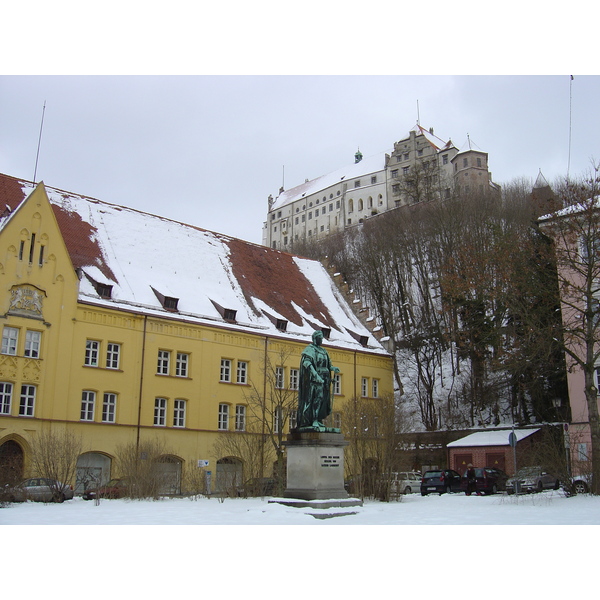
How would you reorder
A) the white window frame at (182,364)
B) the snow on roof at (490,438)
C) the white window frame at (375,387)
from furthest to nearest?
the white window frame at (375,387), the snow on roof at (490,438), the white window frame at (182,364)

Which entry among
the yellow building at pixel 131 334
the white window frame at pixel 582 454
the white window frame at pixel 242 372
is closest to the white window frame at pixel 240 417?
the yellow building at pixel 131 334

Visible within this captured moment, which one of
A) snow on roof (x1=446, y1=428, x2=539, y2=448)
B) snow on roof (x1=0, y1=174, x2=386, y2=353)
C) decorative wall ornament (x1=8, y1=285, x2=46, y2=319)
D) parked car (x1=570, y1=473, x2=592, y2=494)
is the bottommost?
parked car (x1=570, y1=473, x2=592, y2=494)

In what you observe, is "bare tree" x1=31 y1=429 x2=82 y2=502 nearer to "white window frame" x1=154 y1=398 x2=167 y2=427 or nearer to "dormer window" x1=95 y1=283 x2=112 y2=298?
"white window frame" x1=154 y1=398 x2=167 y2=427

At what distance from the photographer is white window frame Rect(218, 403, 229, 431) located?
113 feet

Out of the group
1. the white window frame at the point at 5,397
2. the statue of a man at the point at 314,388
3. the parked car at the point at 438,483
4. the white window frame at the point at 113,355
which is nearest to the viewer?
the statue of a man at the point at 314,388

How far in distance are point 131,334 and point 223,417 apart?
6.59 meters

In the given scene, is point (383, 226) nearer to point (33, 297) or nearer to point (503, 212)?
point (503, 212)

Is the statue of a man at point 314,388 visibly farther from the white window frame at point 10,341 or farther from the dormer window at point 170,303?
the dormer window at point 170,303

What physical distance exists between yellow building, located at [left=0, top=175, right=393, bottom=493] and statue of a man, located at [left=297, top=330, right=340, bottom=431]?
9.40 meters

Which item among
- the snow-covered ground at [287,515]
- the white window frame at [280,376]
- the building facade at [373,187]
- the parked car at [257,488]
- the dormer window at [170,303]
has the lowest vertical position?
the snow-covered ground at [287,515]

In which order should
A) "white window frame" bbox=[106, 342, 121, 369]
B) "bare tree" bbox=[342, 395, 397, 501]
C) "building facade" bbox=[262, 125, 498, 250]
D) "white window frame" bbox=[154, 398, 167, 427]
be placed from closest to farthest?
"bare tree" bbox=[342, 395, 397, 501] < "white window frame" bbox=[106, 342, 121, 369] < "white window frame" bbox=[154, 398, 167, 427] < "building facade" bbox=[262, 125, 498, 250]

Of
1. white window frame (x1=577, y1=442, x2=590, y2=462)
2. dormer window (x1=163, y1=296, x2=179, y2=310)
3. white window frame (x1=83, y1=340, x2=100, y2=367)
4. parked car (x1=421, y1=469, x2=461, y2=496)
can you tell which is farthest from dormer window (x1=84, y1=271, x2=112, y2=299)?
white window frame (x1=577, y1=442, x2=590, y2=462)

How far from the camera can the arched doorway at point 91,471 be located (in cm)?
2820

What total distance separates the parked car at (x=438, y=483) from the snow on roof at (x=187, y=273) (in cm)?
1035
